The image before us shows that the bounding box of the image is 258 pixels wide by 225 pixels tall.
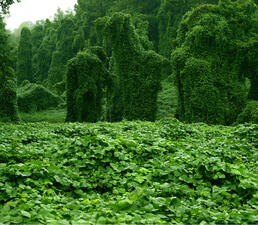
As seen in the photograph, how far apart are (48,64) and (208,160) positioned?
38.5 metres

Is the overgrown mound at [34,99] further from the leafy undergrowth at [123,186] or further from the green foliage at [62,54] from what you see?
the leafy undergrowth at [123,186]

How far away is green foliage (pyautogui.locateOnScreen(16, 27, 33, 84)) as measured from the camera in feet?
129

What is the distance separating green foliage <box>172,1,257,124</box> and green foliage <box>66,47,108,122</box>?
5093mm

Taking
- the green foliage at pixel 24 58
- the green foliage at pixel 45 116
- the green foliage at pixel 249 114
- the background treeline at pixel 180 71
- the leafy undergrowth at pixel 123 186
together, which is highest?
the green foliage at pixel 24 58

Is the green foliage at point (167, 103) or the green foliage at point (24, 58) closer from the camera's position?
the green foliage at point (167, 103)

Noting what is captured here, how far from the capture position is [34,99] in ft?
91.2

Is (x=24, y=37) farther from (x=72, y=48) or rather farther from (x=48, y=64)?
(x=72, y=48)

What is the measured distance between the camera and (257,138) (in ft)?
22.5

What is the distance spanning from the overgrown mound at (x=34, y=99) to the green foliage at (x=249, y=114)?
21038mm

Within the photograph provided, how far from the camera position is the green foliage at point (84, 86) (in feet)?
53.6

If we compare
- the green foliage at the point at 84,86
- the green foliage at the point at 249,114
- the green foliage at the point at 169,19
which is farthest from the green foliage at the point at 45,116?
the green foliage at the point at 249,114

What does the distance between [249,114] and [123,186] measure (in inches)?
436

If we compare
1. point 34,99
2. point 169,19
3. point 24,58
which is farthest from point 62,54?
point 169,19

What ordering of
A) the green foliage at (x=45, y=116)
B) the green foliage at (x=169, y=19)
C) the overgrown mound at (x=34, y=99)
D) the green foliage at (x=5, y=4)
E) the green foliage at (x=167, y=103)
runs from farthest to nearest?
1. the overgrown mound at (x=34, y=99)
2. the green foliage at (x=169, y=19)
3. the green foliage at (x=45, y=116)
4. the green foliage at (x=167, y=103)
5. the green foliage at (x=5, y=4)
